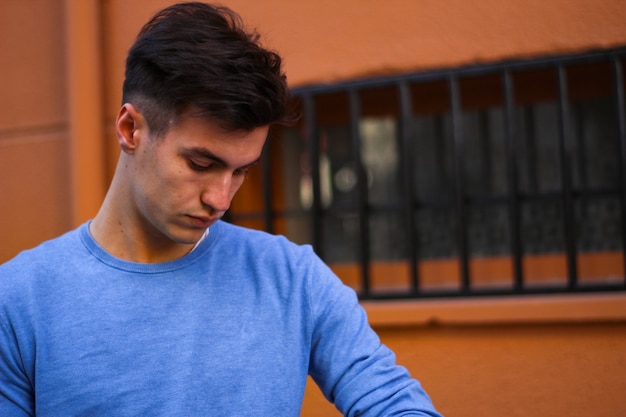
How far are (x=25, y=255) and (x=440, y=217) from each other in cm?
470

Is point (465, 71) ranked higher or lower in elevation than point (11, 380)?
higher

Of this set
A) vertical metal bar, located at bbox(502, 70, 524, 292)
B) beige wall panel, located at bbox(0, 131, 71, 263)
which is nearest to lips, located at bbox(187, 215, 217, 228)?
vertical metal bar, located at bbox(502, 70, 524, 292)

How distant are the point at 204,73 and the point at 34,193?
2.51 meters

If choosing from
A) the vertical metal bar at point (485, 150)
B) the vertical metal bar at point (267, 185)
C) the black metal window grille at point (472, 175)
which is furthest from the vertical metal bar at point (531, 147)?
the vertical metal bar at point (267, 185)

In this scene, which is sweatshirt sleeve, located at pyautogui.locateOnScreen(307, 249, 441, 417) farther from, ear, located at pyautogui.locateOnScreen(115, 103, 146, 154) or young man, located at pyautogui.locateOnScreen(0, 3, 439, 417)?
ear, located at pyautogui.locateOnScreen(115, 103, 146, 154)

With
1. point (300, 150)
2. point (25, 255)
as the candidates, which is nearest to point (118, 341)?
point (25, 255)

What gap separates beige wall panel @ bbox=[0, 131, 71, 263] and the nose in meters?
2.30

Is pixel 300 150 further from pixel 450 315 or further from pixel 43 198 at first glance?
pixel 450 315

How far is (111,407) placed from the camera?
1584 mm

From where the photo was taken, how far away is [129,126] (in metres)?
1.68

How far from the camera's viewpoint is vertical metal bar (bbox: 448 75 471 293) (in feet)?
10.8

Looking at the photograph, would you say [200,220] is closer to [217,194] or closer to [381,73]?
[217,194]

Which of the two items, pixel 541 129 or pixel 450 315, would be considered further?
pixel 541 129

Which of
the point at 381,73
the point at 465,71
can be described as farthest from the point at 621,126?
the point at 381,73
